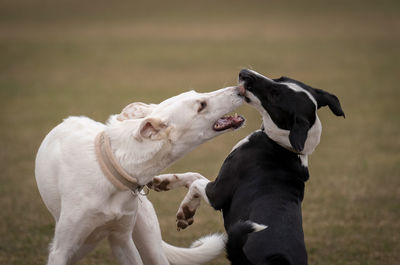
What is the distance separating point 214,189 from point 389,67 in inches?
684

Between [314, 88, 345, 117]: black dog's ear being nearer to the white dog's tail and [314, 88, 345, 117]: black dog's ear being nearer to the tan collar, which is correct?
the white dog's tail

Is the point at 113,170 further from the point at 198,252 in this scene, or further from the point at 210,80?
the point at 210,80

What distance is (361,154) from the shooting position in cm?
1186

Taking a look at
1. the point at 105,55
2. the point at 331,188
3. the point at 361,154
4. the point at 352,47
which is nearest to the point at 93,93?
the point at 105,55

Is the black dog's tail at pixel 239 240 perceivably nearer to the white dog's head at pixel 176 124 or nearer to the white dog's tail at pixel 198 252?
the white dog's tail at pixel 198 252

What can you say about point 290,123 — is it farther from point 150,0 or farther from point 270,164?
point 150,0

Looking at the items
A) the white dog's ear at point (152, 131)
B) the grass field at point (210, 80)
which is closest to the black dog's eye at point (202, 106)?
the white dog's ear at point (152, 131)

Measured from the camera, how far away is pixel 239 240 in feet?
14.1

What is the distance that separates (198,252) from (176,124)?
3.72 ft

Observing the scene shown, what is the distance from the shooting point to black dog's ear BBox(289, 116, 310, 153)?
191 inches

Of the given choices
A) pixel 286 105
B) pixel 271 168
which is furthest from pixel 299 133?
pixel 271 168

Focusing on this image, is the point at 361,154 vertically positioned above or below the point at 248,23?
above

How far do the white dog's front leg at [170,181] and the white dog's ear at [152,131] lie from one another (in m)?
0.90

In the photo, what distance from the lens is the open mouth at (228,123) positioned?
4.97 m
